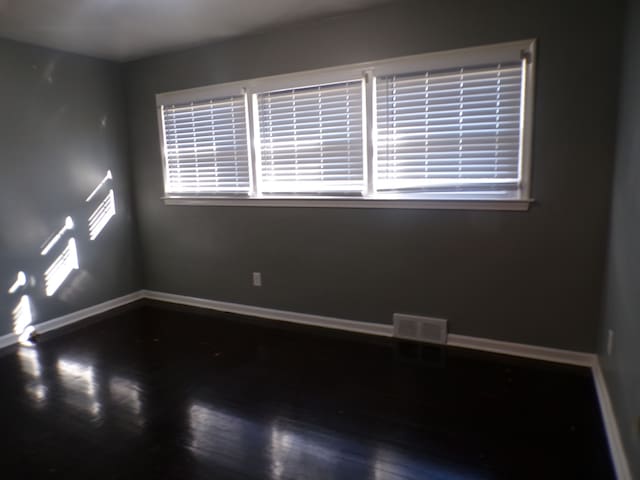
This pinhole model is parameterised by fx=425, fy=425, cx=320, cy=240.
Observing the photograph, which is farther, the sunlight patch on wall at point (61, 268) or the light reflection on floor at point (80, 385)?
the sunlight patch on wall at point (61, 268)

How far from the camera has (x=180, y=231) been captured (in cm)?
422

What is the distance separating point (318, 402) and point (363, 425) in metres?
0.33

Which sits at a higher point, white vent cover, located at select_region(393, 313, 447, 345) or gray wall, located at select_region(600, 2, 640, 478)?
gray wall, located at select_region(600, 2, 640, 478)

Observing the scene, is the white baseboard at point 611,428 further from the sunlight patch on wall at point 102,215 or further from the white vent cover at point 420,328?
the sunlight patch on wall at point 102,215

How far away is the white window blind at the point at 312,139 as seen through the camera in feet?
10.6

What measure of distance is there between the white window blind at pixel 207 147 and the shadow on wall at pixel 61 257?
637mm

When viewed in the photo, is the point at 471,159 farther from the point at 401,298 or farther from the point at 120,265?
the point at 120,265

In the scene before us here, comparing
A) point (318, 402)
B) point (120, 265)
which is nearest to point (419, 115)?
point (318, 402)

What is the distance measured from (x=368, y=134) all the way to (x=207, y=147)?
159cm

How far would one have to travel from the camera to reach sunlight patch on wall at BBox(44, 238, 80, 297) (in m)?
3.68

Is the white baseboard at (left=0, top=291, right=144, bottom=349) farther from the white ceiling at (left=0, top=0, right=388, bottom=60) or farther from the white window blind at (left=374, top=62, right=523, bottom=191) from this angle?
the white window blind at (left=374, top=62, right=523, bottom=191)

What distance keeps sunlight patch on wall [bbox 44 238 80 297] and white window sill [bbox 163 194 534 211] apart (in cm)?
116

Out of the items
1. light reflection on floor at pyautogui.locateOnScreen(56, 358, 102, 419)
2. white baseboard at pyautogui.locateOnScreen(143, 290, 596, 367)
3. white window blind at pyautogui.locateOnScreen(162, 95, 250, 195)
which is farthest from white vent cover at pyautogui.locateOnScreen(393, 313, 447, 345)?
light reflection on floor at pyautogui.locateOnScreen(56, 358, 102, 419)

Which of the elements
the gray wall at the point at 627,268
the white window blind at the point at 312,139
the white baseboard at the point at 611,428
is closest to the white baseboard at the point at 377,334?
the white baseboard at the point at 611,428
